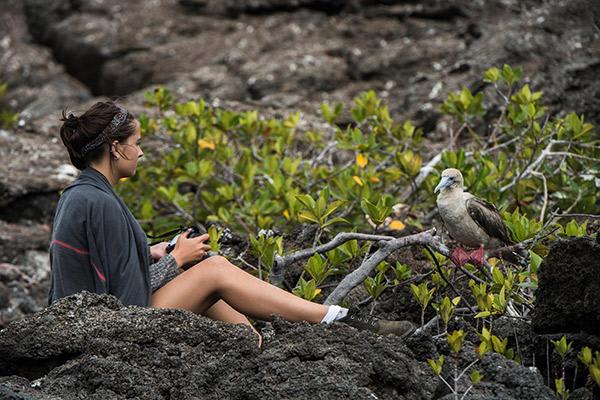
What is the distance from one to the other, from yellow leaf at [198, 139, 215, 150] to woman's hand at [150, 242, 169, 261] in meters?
2.57

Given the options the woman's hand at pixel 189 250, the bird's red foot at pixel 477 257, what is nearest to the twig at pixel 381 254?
the bird's red foot at pixel 477 257

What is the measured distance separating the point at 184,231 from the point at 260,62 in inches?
244

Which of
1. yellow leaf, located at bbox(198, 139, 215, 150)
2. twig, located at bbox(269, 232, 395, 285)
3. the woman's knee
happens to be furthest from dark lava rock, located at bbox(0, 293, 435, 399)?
yellow leaf, located at bbox(198, 139, 215, 150)

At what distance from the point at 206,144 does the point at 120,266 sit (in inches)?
130

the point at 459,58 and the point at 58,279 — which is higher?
the point at 58,279

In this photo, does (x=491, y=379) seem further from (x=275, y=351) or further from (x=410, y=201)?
(x=410, y=201)

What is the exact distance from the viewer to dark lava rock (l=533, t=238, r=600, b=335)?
4742 millimetres

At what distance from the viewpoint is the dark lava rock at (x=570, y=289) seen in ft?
15.6

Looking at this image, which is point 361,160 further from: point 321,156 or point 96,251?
point 96,251

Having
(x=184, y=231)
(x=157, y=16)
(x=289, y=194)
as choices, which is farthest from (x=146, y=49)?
(x=184, y=231)

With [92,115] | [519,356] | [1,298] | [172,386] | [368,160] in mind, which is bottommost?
[1,298]

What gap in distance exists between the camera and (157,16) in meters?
13.2

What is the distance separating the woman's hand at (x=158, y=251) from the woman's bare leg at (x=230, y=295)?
48 centimetres

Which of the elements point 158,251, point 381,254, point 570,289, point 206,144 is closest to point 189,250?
point 158,251
